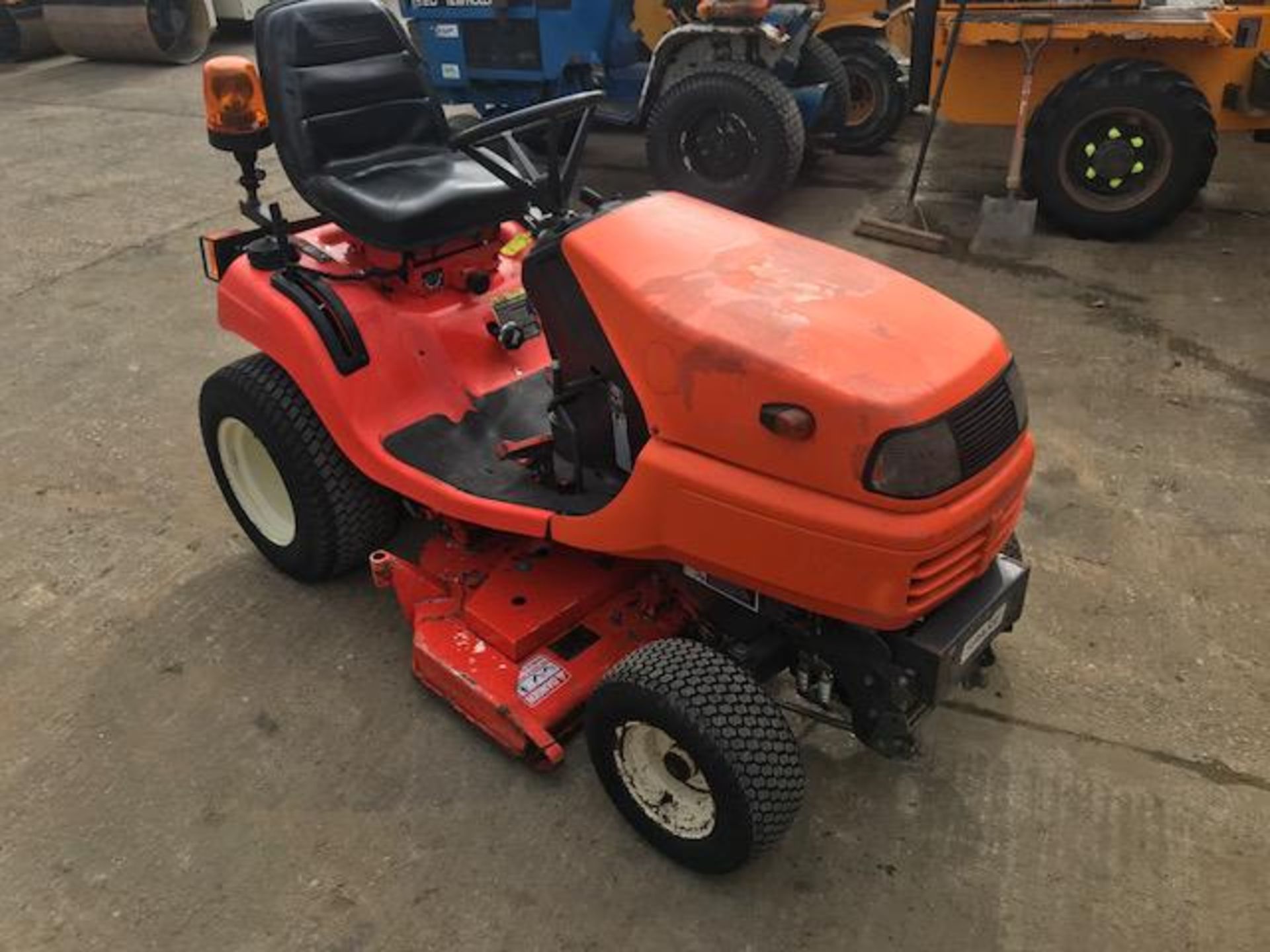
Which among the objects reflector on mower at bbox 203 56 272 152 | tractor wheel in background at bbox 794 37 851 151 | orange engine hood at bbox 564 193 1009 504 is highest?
reflector on mower at bbox 203 56 272 152

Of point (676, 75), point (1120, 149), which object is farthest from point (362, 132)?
point (1120, 149)

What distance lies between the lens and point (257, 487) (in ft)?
10.2

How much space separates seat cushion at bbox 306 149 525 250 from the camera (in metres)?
2.69

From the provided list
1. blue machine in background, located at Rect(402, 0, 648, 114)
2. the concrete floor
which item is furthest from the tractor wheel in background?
the concrete floor

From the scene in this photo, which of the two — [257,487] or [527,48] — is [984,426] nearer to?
[257,487]

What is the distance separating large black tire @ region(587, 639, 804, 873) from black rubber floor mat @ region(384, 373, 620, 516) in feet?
1.39

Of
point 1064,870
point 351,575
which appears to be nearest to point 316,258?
point 351,575

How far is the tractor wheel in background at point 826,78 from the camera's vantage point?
6188 millimetres

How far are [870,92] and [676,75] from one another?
62.5 inches

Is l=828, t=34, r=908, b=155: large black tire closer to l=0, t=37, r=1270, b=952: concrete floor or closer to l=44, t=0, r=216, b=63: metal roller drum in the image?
l=0, t=37, r=1270, b=952: concrete floor

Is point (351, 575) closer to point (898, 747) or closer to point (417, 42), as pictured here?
point (898, 747)

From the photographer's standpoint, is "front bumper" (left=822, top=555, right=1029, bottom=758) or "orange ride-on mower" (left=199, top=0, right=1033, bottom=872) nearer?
"orange ride-on mower" (left=199, top=0, right=1033, bottom=872)

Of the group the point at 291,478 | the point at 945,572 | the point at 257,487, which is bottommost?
the point at 257,487

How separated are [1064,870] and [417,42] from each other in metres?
6.00
